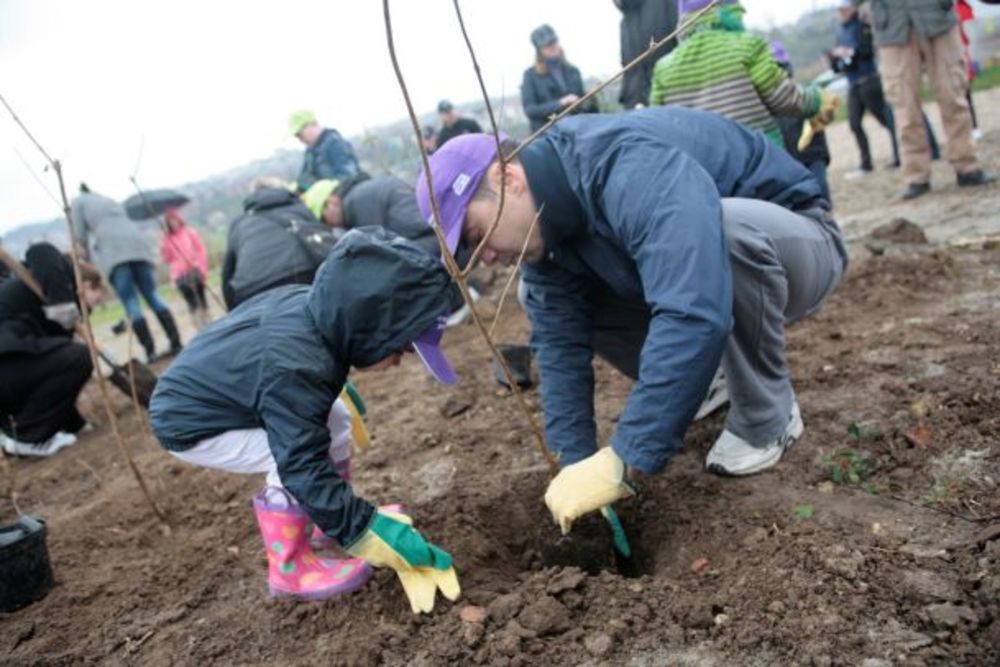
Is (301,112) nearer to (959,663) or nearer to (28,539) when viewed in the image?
(28,539)

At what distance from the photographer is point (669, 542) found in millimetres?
2121

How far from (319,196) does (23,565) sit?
272 centimetres

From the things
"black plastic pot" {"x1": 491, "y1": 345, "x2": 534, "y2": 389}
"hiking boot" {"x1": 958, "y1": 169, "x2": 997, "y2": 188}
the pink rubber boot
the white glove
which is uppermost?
the white glove

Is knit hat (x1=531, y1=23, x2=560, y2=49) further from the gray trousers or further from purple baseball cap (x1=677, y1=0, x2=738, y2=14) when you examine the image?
the gray trousers

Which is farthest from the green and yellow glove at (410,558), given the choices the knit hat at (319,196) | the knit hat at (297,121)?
the knit hat at (297,121)

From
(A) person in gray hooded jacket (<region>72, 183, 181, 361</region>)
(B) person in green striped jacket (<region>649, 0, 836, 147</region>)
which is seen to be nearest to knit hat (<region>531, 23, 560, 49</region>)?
(B) person in green striped jacket (<region>649, 0, 836, 147</region>)

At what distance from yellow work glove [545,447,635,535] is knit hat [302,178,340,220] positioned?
3090 mm

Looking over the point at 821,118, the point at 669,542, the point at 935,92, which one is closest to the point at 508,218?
the point at 669,542

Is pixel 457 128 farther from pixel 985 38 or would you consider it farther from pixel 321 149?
pixel 985 38

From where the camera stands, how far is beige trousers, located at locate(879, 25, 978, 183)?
4.82 meters

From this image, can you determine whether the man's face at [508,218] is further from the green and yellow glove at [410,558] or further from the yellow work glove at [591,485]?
the green and yellow glove at [410,558]

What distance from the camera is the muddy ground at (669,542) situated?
5.25 ft

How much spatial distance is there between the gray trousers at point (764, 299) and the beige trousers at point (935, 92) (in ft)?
10.7

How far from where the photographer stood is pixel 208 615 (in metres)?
2.24
